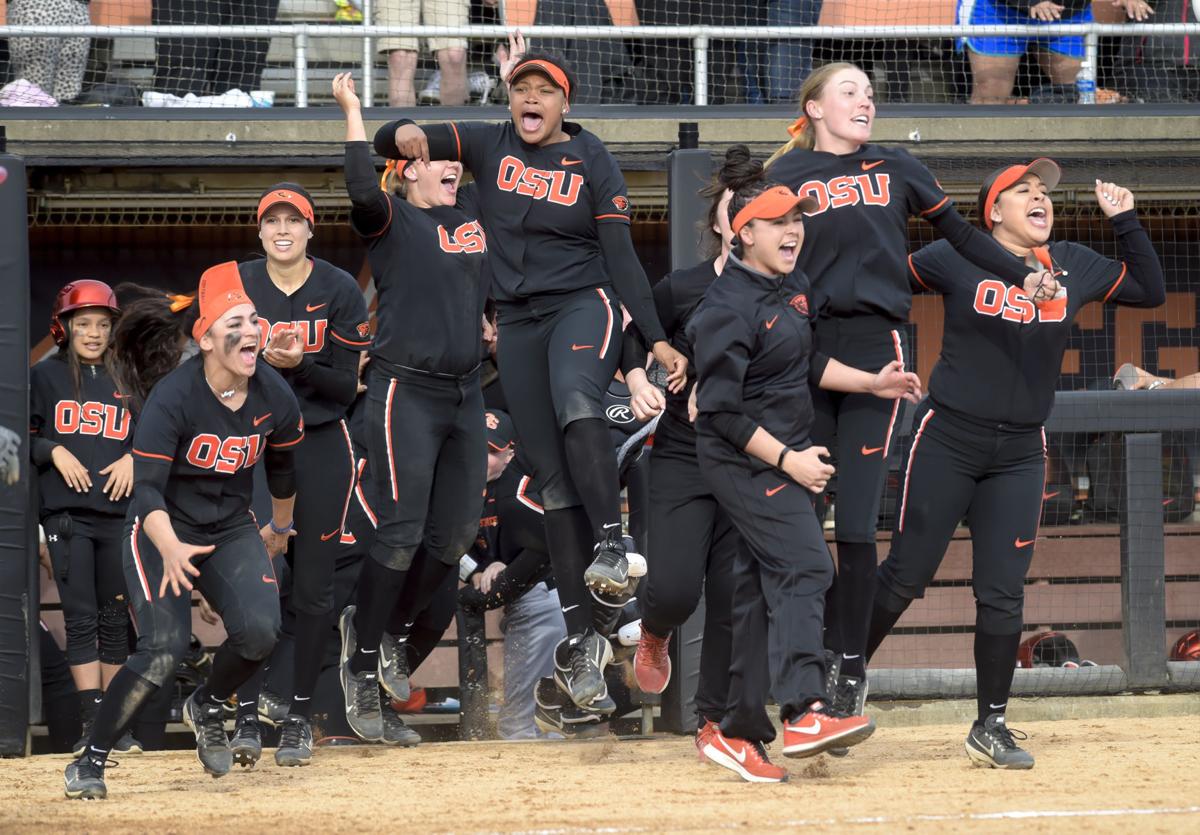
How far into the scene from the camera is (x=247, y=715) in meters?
6.27

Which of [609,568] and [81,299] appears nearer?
[609,568]

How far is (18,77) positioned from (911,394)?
19.4 feet

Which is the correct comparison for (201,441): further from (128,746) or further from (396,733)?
(128,746)

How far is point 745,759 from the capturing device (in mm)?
5500

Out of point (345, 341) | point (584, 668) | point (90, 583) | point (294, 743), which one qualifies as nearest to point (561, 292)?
point (345, 341)

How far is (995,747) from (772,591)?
3.75ft

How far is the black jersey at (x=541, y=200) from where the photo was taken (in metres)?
5.91

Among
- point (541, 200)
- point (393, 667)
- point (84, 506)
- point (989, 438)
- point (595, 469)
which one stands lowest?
point (393, 667)

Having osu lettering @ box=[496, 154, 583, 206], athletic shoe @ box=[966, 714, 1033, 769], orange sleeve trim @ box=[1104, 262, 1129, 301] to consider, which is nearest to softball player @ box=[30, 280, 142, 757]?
osu lettering @ box=[496, 154, 583, 206]

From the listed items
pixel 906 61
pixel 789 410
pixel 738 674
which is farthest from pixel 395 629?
pixel 906 61

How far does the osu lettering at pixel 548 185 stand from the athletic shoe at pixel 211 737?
2.29m

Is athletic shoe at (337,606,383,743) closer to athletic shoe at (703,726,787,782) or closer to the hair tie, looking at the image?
athletic shoe at (703,726,787,782)

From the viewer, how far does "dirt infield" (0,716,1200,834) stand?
4762 mm

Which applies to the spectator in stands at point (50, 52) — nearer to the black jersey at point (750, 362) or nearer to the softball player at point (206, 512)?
the softball player at point (206, 512)
